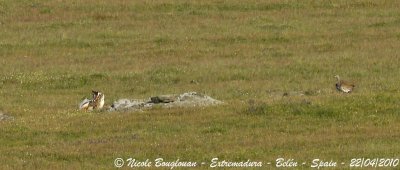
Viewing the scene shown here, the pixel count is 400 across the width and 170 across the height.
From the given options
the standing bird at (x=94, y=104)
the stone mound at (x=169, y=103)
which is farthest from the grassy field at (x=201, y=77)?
the stone mound at (x=169, y=103)

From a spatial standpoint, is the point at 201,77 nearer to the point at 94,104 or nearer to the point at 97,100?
the point at 97,100

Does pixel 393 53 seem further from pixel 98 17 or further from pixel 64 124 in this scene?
pixel 64 124

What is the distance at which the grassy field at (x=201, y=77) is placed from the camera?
60.8 feet

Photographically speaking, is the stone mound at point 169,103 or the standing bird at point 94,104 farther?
the standing bird at point 94,104

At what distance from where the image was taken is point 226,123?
20938mm

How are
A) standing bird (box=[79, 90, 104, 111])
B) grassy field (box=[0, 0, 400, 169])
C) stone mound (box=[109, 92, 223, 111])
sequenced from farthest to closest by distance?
standing bird (box=[79, 90, 104, 111]) → stone mound (box=[109, 92, 223, 111]) → grassy field (box=[0, 0, 400, 169])

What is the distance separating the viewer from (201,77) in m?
33.2

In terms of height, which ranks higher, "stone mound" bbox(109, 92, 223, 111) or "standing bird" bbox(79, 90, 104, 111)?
"stone mound" bbox(109, 92, 223, 111)

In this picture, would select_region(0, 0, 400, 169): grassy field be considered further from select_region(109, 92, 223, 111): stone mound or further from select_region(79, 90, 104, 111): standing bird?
select_region(109, 92, 223, 111): stone mound

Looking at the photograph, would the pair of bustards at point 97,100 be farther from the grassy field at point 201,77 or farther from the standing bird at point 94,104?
the grassy field at point 201,77

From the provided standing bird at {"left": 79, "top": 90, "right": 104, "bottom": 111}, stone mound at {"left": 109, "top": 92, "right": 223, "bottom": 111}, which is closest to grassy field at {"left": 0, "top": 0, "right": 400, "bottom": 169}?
standing bird at {"left": 79, "top": 90, "right": 104, "bottom": 111}

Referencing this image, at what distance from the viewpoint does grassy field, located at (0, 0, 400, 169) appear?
60.8 ft

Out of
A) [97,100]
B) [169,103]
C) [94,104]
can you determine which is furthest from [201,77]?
[169,103]

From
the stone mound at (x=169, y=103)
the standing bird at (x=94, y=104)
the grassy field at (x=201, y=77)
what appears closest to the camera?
the grassy field at (x=201, y=77)
